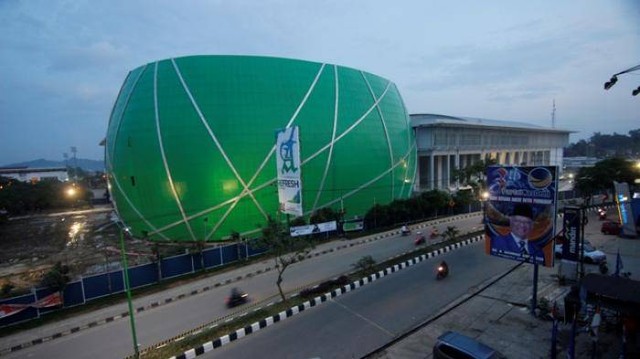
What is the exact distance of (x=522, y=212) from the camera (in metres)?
12.3

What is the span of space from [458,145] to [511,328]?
1993 inches

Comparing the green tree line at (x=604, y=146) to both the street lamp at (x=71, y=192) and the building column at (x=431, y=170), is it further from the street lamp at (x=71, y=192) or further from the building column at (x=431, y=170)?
the street lamp at (x=71, y=192)

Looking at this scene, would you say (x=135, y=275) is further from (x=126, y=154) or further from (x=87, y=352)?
(x=126, y=154)

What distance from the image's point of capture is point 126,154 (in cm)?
3500

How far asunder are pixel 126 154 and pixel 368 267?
2915cm

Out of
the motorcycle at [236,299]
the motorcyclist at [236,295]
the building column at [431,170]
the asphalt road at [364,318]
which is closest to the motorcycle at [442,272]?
the asphalt road at [364,318]

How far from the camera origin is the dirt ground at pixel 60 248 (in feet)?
77.6

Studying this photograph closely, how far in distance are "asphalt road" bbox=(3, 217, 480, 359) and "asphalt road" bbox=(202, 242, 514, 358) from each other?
3262 millimetres

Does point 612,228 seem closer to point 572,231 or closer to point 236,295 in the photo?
point 572,231

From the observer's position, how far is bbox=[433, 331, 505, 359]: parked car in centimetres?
834

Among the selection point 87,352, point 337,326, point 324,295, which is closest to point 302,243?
point 324,295

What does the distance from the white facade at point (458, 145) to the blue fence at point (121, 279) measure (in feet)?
127

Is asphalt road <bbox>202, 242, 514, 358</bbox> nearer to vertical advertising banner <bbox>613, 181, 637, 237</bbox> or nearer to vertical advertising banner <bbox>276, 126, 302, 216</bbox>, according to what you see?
vertical advertising banner <bbox>276, 126, 302, 216</bbox>

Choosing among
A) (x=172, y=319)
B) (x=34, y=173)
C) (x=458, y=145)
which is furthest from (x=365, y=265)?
(x=34, y=173)
